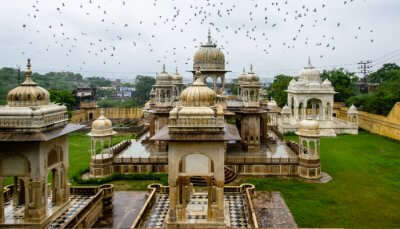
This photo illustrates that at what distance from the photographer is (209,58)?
24766mm

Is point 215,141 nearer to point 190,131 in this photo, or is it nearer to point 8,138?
point 190,131

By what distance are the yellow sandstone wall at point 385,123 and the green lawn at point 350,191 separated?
5.70 metres

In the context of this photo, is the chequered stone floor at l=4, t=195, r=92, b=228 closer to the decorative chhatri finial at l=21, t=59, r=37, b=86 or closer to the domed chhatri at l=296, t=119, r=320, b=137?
the decorative chhatri finial at l=21, t=59, r=37, b=86

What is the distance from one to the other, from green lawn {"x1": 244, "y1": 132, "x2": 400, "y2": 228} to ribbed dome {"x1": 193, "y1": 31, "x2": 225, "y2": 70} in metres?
9.53

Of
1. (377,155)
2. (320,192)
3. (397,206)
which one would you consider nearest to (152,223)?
(320,192)

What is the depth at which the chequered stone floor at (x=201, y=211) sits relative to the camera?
12.3m

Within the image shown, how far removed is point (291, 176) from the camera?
19.7 metres

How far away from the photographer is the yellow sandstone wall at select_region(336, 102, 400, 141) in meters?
31.5

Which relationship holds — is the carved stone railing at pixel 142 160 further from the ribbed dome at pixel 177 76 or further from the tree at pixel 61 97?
the tree at pixel 61 97

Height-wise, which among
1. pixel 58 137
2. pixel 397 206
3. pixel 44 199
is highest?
pixel 58 137

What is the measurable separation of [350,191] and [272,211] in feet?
17.0

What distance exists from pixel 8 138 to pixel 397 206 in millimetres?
16094

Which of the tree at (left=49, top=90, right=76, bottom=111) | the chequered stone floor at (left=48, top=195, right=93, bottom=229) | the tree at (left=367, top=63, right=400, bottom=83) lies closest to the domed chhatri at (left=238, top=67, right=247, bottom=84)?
the chequered stone floor at (left=48, top=195, right=93, bottom=229)

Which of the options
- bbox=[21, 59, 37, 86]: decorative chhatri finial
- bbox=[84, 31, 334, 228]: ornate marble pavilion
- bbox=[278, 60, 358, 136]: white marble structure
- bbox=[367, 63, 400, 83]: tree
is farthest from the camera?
bbox=[367, 63, 400, 83]: tree
